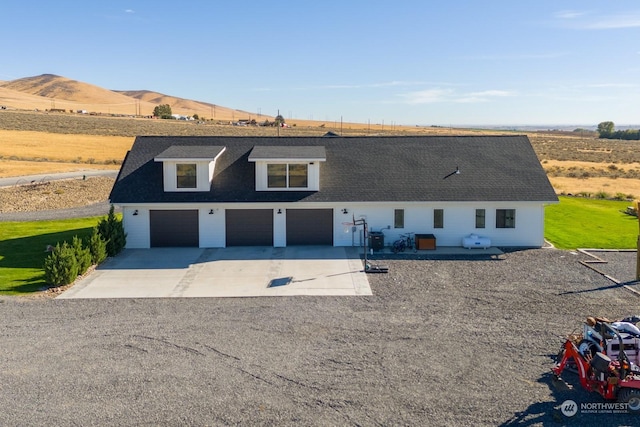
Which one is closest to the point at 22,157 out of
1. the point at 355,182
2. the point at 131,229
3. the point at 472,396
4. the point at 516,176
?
the point at 131,229

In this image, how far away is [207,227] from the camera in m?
26.0

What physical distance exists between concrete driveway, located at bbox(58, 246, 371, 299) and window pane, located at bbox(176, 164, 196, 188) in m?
3.30

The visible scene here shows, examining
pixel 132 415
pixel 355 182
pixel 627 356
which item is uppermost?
pixel 355 182

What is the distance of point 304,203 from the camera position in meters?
25.5

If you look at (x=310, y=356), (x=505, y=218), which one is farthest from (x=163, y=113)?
(x=310, y=356)

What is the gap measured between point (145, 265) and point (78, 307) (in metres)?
5.36

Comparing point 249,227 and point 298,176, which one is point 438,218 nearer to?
point 298,176

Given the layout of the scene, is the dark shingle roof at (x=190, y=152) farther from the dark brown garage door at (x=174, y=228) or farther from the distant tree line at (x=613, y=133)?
the distant tree line at (x=613, y=133)

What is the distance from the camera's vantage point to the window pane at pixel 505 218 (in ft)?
85.3

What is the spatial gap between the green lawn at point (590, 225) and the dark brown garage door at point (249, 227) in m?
14.9

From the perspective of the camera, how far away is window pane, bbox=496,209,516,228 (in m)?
26.0

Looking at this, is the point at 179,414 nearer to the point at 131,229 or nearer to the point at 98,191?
the point at 131,229

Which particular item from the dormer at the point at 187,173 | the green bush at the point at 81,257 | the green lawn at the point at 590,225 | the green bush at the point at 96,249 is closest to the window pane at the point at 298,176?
the dormer at the point at 187,173

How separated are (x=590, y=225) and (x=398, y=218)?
13113 mm
